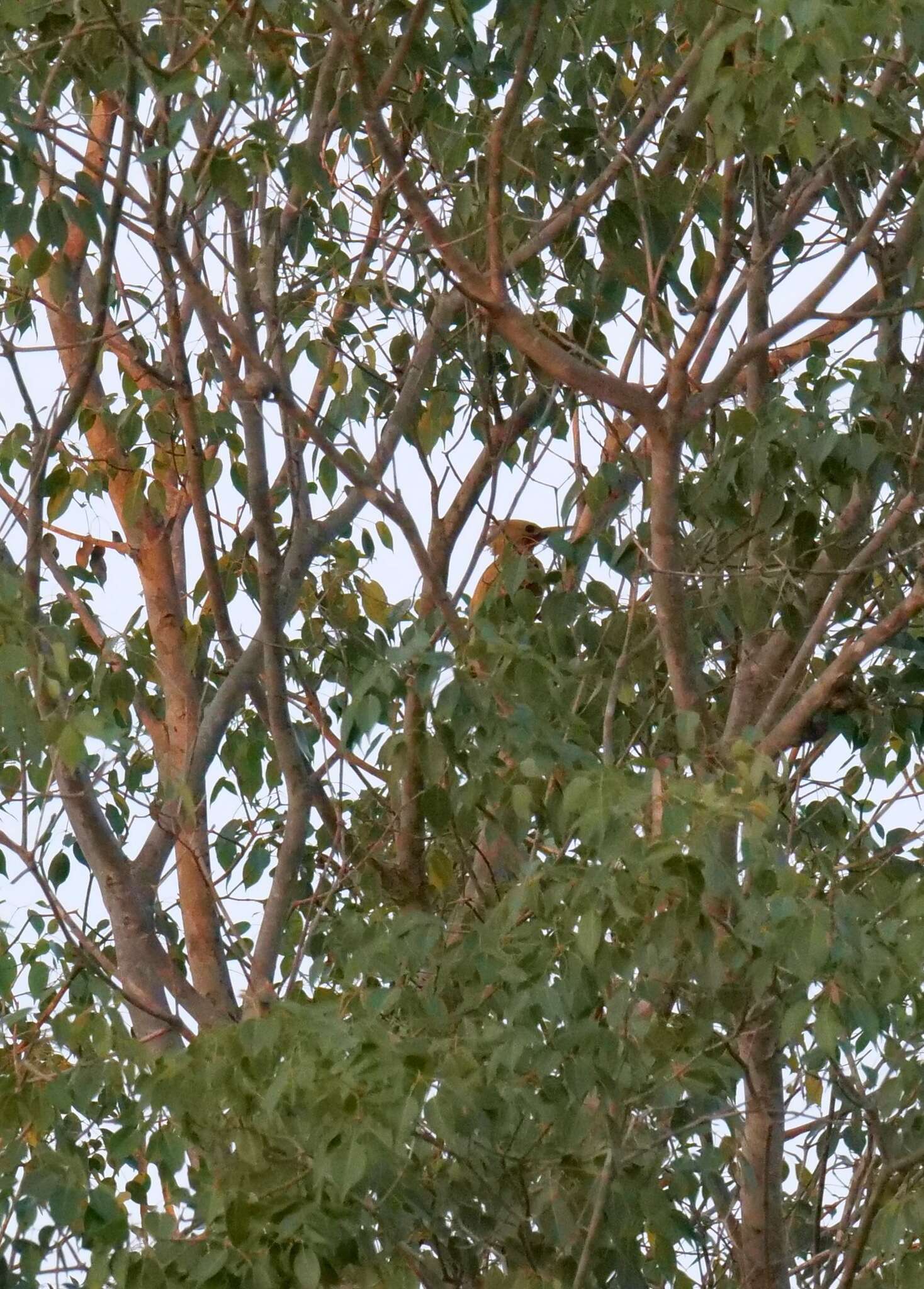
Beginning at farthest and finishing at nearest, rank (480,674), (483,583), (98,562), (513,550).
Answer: (98,562) < (483,583) < (513,550) < (480,674)

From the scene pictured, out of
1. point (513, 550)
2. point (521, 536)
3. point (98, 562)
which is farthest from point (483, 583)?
point (98, 562)

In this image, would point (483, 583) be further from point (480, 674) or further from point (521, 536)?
point (480, 674)

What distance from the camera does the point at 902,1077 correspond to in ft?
6.88

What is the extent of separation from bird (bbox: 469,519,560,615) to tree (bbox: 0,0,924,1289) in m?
0.03

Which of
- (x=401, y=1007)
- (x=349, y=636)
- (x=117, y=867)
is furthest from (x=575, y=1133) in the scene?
(x=117, y=867)

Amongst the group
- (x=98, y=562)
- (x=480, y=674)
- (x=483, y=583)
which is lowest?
(x=480, y=674)

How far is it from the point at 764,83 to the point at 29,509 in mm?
1241

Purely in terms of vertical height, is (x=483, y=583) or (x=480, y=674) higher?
(x=483, y=583)

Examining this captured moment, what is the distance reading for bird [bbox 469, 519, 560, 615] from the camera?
2662mm

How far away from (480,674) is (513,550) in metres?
0.73

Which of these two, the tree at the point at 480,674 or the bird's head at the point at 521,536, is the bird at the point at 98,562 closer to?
the tree at the point at 480,674

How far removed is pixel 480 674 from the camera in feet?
6.63

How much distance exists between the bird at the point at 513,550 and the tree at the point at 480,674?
31 mm

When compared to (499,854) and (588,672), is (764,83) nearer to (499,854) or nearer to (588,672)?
(588,672)
